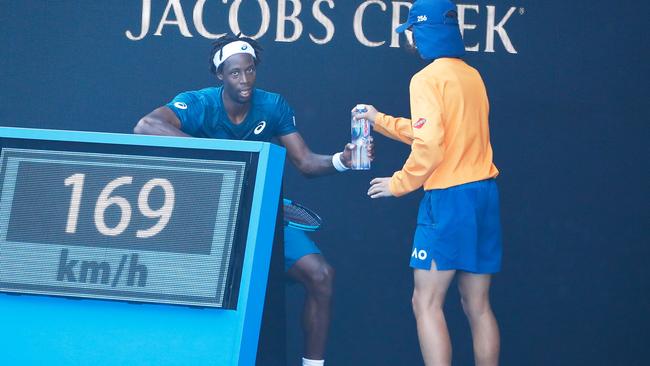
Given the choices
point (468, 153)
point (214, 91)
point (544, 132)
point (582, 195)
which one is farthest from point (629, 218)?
point (214, 91)

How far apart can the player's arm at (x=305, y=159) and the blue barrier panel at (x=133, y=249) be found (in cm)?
119

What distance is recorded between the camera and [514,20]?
16.1 ft

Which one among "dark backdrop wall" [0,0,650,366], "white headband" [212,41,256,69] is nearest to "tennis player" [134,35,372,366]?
"white headband" [212,41,256,69]

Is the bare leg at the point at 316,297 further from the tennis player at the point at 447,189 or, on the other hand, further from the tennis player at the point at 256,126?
the tennis player at the point at 447,189

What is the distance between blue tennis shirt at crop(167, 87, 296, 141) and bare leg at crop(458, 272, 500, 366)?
1.09 m

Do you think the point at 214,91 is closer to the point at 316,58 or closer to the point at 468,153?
the point at 316,58

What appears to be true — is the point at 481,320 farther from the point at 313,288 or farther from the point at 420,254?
the point at 313,288

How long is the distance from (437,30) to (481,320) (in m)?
1.06

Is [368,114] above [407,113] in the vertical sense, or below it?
below

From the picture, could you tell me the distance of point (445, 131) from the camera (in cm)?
368

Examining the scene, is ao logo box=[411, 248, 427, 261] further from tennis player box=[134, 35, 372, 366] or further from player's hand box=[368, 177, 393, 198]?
tennis player box=[134, 35, 372, 366]

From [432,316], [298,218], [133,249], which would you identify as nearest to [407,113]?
[298,218]

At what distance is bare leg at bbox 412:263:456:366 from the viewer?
3.66 m

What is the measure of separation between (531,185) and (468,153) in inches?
52.2
